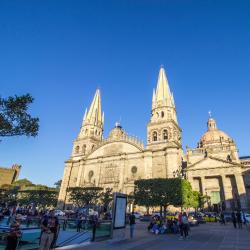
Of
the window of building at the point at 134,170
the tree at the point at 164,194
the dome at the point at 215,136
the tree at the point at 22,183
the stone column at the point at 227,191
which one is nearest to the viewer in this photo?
the tree at the point at 164,194

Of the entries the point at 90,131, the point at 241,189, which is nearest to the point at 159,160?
the point at 241,189

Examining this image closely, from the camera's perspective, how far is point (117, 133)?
165 feet

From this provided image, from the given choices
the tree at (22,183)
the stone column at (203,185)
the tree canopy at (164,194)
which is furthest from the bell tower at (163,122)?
the tree at (22,183)

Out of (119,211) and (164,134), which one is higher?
(164,134)

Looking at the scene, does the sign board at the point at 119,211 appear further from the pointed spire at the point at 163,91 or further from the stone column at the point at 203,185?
the pointed spire at the point at 163,91

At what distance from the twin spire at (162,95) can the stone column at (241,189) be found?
1953 cm

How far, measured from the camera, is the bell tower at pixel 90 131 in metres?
53.7

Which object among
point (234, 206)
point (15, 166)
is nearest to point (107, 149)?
point (234, 206)

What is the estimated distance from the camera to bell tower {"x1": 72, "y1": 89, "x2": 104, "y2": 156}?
53.7 m

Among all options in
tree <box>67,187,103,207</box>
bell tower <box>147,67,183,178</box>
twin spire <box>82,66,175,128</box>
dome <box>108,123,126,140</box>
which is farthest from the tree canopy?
twin spire <box>82,66,175,128</box>

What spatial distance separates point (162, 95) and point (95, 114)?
63.8ft

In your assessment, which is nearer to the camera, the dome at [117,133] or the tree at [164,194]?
the tree at [164,194]

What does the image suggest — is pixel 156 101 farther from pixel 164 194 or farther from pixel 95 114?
pixel 164 194

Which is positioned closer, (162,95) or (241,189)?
(241,189)
